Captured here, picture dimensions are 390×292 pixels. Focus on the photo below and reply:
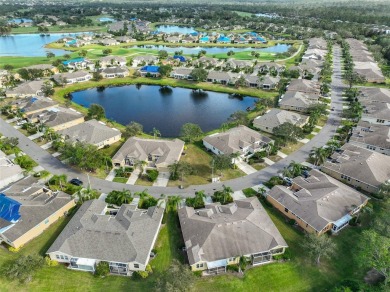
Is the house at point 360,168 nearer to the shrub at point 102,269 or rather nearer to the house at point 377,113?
the house at point 377,113

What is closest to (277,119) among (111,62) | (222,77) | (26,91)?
(222,77)

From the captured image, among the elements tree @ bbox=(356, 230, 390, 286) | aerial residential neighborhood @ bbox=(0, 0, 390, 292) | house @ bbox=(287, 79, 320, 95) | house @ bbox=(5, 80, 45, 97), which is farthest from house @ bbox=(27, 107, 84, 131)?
tree @ bbox=(356, 230, 390, 286)

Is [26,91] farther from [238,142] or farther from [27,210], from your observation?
[238,142]

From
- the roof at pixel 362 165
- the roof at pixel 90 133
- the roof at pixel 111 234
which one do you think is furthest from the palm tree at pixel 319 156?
the roof at pixel 90 133

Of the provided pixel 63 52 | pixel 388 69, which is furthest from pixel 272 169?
pixel 63 52

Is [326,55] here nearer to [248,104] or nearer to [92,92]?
[248,104]
